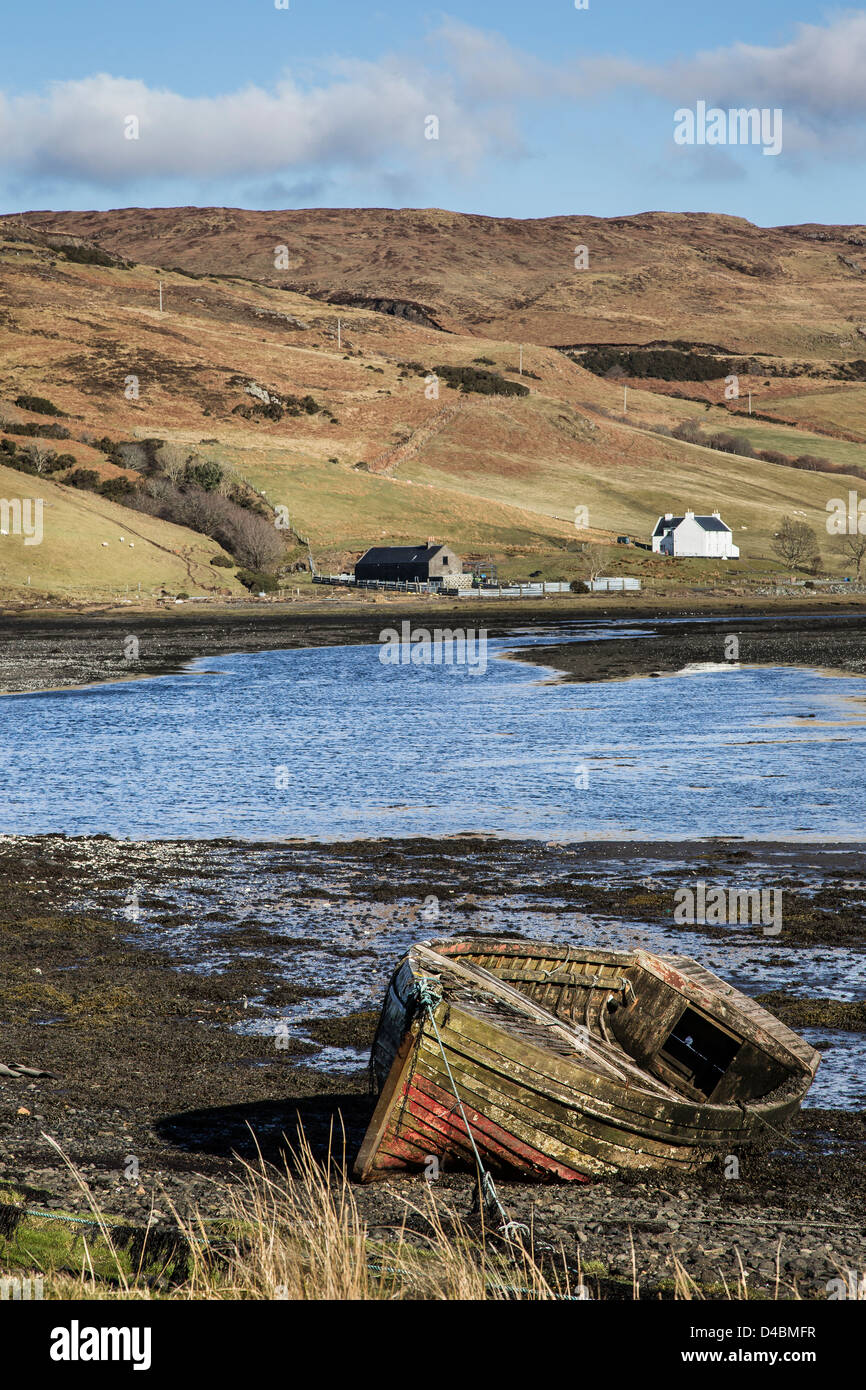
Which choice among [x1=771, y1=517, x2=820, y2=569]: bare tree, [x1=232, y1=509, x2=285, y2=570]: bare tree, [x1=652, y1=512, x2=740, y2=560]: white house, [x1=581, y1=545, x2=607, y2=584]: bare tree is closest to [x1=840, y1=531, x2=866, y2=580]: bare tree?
[x1=771, y1=517, x2=820, y2=569]: bare tree

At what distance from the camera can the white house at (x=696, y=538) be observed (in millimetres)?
153375

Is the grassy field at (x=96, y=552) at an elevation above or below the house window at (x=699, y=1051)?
above

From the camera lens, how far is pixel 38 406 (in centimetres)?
16150

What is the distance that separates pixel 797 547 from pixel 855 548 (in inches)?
441

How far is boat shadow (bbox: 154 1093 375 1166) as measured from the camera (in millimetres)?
12289

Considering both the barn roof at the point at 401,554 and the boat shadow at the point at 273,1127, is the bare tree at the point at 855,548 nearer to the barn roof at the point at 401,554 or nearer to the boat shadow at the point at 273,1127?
the barn roof at the point at 401,554

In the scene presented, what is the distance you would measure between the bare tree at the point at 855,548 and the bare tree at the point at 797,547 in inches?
169

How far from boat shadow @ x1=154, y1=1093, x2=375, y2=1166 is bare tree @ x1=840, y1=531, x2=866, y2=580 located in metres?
137

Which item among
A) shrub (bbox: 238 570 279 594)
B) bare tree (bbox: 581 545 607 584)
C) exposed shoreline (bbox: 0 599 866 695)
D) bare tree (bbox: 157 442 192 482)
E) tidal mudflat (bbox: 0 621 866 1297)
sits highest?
bare tree (bbox: 157 442 192 482)

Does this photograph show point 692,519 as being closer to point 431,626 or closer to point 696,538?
point 696,538

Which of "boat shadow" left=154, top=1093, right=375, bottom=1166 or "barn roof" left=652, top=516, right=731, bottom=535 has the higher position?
"barn roof" left=652, top=516, right=731, bottom=535

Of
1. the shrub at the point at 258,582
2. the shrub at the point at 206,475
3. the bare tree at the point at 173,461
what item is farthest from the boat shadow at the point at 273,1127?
the bare tree at the point at 173,461

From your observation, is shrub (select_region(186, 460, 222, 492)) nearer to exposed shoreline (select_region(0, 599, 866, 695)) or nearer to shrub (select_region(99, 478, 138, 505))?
shrub (select_region(99, 478, 138, 505))
